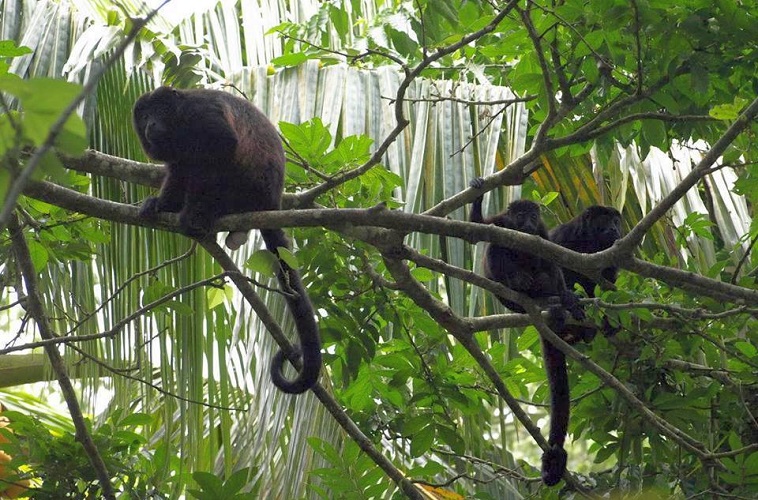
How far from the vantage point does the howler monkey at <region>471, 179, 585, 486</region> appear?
3959mm

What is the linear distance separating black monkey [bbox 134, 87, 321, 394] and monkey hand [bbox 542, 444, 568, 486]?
3.66 ft

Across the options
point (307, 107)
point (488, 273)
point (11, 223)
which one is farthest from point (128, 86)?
point (488, 273)

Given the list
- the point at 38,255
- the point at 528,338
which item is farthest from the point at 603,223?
the point at 38,255

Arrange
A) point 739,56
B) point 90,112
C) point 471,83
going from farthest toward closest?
point 471,83 < point 90,112 < point 739,56

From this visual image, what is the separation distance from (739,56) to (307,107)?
2109mm

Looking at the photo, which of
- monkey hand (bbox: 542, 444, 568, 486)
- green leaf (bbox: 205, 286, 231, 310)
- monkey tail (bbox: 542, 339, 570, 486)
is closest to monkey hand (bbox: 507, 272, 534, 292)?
monkey tail (bbox: 542, 339, 570, 486)

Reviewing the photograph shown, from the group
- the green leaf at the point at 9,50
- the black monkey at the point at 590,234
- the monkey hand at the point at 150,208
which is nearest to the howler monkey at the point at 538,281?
the black monkey at the point at 590,234

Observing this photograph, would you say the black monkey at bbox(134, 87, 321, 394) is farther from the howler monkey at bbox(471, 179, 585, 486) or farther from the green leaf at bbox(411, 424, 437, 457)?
the howler monkey at bbox(471, 179, 585, 486)

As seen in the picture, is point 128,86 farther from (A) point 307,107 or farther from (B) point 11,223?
(B) point 11,223

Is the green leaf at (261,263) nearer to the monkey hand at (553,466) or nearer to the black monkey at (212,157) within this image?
the black monkey at (212,157)

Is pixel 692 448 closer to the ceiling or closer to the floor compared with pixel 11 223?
closer to the floor

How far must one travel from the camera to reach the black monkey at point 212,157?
361 cm

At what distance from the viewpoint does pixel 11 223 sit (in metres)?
3.14

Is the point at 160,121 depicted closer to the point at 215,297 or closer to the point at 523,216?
the point at 215,297
